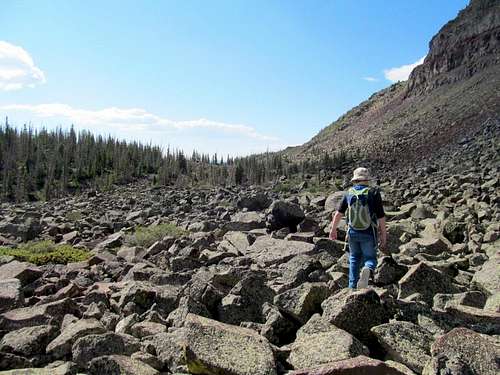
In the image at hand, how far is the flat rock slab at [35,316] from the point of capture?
20.2ft

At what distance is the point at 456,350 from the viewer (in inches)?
153

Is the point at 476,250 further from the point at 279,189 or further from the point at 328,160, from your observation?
the point at 328,160

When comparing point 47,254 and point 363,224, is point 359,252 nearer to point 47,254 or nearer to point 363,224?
point 363,224

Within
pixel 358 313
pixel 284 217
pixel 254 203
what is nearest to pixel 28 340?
pixel 358 313

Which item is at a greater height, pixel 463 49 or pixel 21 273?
pixel 463 49

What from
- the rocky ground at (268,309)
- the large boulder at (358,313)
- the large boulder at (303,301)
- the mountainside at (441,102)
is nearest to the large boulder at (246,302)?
the rocky ground at (268,309)

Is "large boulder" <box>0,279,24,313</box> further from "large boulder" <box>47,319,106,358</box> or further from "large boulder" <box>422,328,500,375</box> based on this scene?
"large boulder" <box>422,328,500,375</box>

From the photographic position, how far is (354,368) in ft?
11.8

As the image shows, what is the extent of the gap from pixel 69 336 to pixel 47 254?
8877 millimetres

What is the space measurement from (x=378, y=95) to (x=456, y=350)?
8619cm

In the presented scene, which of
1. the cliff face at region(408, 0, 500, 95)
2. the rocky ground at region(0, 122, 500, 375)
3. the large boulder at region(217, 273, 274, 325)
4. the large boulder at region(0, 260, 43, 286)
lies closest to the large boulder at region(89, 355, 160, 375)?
the rocky ground at region(0, 122, 500, 375)

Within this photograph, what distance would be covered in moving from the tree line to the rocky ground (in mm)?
31939

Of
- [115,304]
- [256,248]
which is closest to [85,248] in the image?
[256,248]

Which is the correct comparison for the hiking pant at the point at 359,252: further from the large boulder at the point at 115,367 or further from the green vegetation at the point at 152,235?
the green vegetation at the point at 152,235
